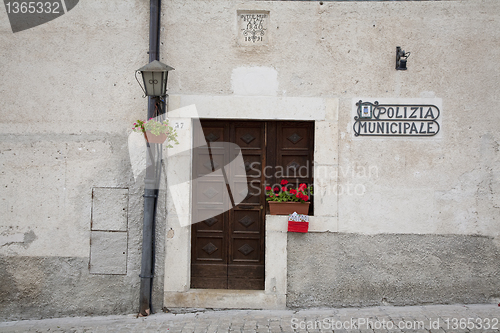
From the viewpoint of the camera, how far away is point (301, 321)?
4.19 metres

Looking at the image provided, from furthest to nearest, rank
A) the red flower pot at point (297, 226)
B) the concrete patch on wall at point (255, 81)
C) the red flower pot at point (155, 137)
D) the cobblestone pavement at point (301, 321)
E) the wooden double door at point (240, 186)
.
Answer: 1. the wooden double door at point (240, 186)
2. the concrete patch on wall at point (255, 81)
3. the red flower pot at point (297, 226)
4. the red flower pot at point (155, 137)
5. the cobblestone pavement at point (301, 321)

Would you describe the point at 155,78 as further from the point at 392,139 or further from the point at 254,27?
the point at 392,139

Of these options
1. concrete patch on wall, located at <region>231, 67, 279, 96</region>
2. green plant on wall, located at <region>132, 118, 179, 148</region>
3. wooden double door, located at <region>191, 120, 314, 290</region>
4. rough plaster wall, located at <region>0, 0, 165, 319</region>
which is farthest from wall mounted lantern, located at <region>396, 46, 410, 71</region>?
rough plaster wall, located at <region>0, 0, 165, 319</region>

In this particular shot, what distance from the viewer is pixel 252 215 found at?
15.7ft

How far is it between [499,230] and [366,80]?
2262 millimetres

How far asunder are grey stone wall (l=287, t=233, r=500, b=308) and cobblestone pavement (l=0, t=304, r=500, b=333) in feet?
0.42

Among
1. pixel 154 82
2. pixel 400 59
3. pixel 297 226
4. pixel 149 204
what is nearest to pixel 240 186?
pixel 297 226

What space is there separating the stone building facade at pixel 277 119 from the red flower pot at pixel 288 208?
0.09m

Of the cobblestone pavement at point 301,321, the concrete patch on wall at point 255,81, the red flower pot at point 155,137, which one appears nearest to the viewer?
the cobblestone pavement at point 301,321

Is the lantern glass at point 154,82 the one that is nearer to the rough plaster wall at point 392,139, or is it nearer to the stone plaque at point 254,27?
the rough plaster wall at point 392,139

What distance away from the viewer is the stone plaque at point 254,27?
4609 millimetres

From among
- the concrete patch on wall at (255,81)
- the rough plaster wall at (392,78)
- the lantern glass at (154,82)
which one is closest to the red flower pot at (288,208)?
the rough plaster wall at (392,78)

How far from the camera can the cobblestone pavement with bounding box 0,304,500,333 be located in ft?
13.1

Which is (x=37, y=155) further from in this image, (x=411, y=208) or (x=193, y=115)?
(x=411, y=208)
